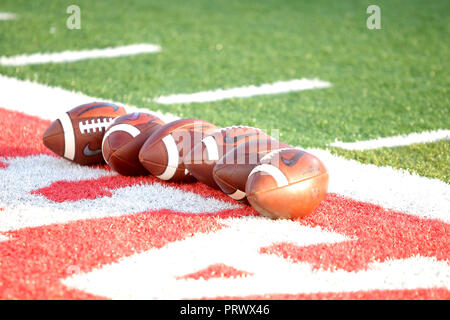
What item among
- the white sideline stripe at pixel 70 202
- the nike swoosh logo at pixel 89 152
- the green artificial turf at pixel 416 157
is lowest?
the green artificial turf at pixel 416 157

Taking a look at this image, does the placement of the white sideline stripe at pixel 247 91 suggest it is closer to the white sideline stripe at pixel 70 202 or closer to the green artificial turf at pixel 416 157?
the green artificial turf at pixel 416 157

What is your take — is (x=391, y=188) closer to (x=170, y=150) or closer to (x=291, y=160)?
(x=291, y=160)

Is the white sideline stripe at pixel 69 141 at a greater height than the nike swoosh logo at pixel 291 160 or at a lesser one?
lesser

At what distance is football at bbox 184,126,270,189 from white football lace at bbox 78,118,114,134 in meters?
0.61

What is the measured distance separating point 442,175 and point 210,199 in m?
1.26

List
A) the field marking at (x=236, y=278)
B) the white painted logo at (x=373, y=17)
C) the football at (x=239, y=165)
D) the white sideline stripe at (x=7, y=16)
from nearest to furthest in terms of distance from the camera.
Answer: the field marking at (x=236, y=278), the football at (x=239, y=165), the white sideline stripe at (x=7, y=16), the white painted logo at (x=373, y=17)

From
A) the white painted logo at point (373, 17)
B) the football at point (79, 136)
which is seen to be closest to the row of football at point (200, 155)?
the football at point (79, 136)

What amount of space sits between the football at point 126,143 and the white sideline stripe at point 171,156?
17 cm

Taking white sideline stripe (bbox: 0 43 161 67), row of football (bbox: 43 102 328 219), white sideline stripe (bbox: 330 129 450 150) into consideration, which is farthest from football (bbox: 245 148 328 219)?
white sideline stripe (bbox: 0 43 161 67)

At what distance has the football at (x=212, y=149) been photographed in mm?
3152

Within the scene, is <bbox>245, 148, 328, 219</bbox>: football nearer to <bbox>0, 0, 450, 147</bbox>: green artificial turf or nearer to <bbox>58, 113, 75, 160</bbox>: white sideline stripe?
<bbox>58, 113, 75, 160</bbox>: white sideline stripe

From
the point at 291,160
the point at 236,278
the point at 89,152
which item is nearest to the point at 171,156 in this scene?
the point at 89,152

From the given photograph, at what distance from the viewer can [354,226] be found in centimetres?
289

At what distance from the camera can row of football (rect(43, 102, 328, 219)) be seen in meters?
2.84
